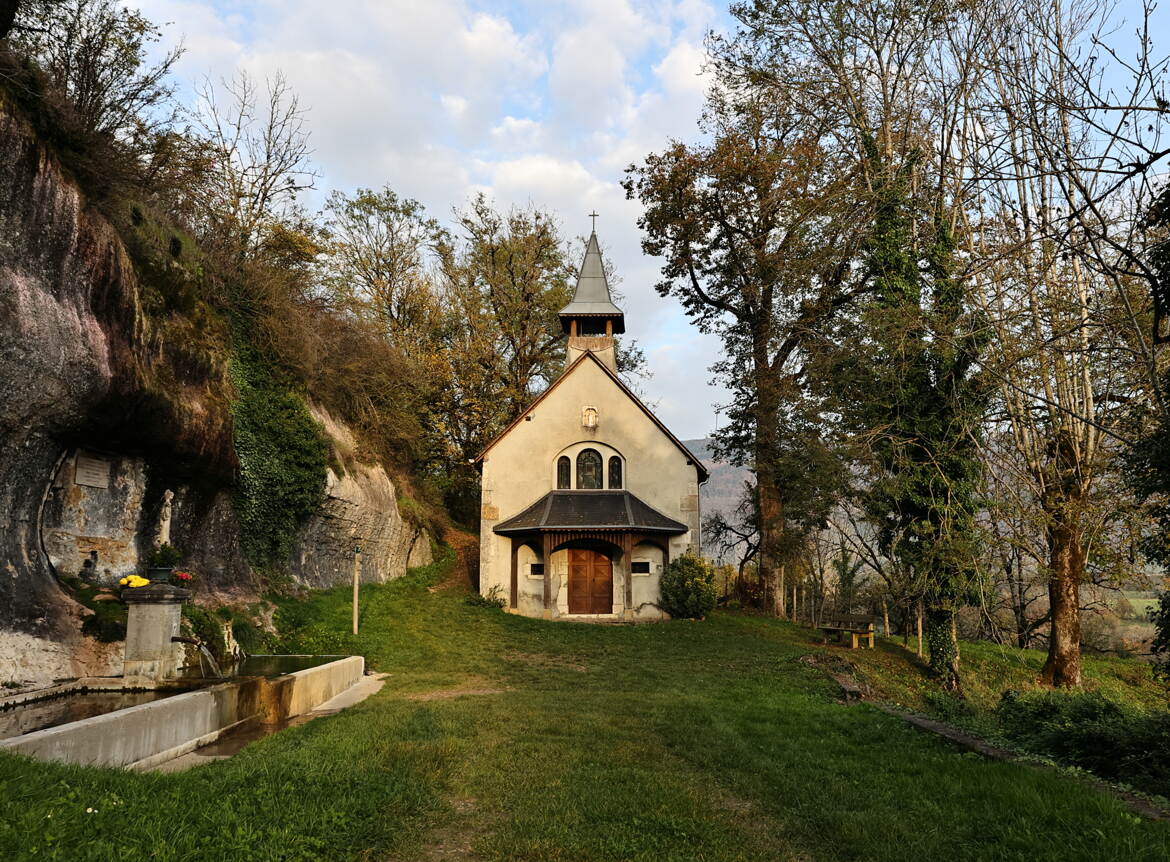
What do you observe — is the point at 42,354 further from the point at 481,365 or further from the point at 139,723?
the point at 481,365

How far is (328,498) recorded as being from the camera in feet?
59.9

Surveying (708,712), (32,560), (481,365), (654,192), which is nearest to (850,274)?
(654,192)

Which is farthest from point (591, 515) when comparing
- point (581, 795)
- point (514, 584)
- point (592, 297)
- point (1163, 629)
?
point (581, 795)

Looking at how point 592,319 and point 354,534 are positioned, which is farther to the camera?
point 592,319

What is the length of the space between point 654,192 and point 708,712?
69.8 feet

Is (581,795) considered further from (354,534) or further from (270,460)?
(354,534)

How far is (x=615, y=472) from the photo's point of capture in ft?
82.5

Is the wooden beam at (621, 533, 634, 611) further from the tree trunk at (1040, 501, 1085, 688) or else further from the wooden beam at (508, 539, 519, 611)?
the tree trunk at (1040, 501, 1085, 688)

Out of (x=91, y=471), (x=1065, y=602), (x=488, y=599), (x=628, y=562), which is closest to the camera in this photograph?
(x=91, y=471)

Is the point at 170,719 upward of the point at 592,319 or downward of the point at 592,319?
downward

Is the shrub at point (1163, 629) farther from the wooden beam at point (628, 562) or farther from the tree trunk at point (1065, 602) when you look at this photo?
the wooden beam at point (628, 562)

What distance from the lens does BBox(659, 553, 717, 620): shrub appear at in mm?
22375

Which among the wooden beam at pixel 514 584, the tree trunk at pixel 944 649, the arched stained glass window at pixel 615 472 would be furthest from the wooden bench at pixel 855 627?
the wooden beam at pixel 514 584

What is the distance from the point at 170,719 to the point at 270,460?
386 inches
